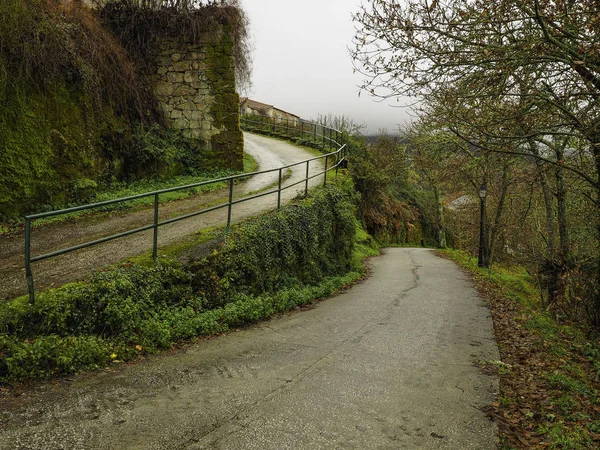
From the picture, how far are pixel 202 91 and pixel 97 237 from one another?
7.81m

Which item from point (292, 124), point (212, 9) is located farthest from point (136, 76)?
point (292, 124)

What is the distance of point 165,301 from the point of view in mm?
6230

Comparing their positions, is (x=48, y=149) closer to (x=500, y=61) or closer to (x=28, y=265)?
(x=28, y=265)

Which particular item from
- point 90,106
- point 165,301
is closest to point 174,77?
point 90,106

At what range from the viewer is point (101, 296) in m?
5.39

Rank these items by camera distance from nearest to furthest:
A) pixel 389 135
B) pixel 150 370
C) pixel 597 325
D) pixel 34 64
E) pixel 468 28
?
pixel 150 370 → pixel 468 28 → pixel 597 325 → pixel 34 64 → pixel 389 135

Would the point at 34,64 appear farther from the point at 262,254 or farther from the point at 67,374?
the point at 67,374

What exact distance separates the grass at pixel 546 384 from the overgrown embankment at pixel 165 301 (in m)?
3.87

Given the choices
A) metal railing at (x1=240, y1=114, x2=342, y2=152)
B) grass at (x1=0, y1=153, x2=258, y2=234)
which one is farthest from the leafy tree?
metal railing at (x1=240, y1=114, x2=342, y2=152)

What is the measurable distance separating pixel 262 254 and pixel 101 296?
3.50 metres

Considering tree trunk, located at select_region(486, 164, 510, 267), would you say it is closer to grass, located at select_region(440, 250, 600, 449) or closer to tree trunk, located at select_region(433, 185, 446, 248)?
grass, located at select_region(440, 250, 600, 449)

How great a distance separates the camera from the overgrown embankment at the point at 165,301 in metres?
4.62

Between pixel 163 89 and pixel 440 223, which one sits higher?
pixel 163 89

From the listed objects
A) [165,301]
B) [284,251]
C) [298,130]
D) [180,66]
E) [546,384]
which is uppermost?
[180,66]
